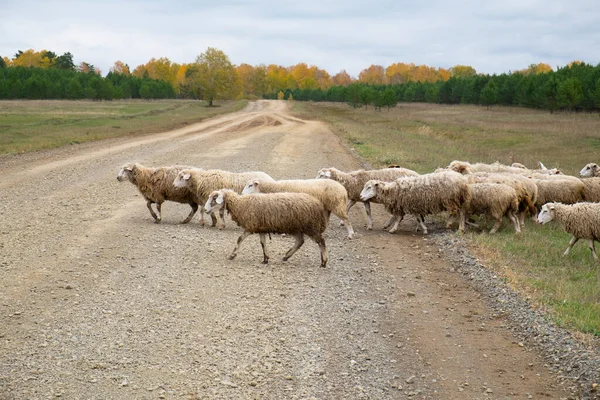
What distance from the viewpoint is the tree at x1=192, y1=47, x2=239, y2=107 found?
102m

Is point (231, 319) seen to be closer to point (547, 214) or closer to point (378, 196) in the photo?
point (378, 196)

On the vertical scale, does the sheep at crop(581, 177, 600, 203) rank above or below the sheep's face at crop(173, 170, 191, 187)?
below

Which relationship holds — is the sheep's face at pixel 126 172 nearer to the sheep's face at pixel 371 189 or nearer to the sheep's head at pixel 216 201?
the sheep's head at pixel 216 201

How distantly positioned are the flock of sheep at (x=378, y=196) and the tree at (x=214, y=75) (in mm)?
→ 85945

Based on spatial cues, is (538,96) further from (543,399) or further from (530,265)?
(543,399)

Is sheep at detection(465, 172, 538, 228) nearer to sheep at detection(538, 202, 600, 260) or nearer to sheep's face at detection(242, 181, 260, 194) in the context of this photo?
sheep at detection(538, 202, 600, 260)

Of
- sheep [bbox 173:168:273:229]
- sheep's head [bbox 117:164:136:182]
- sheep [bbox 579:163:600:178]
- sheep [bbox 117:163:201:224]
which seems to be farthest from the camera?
sheep [bbox 579:163:600:178]

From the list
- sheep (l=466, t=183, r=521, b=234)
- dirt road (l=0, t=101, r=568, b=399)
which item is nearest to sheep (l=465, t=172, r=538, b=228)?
sheep (l=466, t=183, r=521, b=234)

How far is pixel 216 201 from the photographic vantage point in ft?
38.5

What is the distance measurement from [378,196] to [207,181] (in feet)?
13.2

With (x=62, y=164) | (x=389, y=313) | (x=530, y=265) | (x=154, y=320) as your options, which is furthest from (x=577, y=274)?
(x=62, y=164)

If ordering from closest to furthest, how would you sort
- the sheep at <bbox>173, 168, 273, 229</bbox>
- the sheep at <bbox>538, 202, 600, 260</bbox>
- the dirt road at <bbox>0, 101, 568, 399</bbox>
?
the dirt road at <bbox>0, 101, 568, 399</bbox> → the sheep at <bbox>538, 202, 600, 260</bbox> → the sheep at <bbox>173, 168, 273, 229</bbox>

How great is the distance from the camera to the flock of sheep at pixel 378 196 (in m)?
11.4

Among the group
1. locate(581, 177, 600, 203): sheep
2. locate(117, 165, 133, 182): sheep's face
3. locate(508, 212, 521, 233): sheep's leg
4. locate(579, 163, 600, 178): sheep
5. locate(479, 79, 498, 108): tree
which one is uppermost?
locate(117, 165, 133, 182): sheep's face
